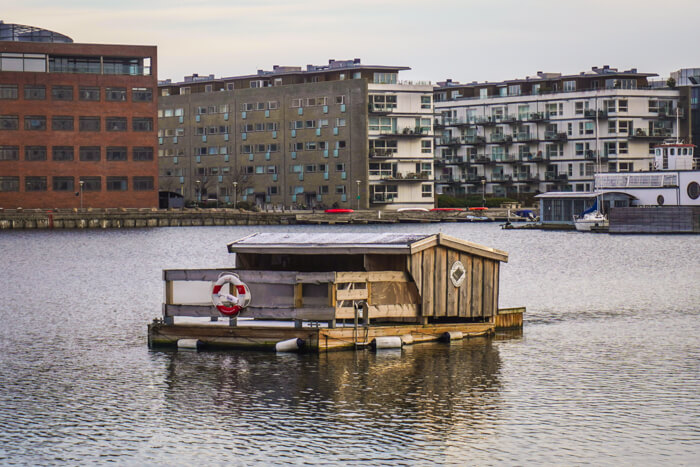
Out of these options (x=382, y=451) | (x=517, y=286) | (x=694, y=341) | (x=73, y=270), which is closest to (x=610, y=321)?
(x=694, y=341)

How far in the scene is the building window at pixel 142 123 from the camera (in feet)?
557

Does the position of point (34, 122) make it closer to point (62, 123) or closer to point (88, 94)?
point (62, 123)

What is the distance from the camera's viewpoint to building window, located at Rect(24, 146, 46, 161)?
16588cm

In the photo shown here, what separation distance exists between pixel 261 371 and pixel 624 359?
11.8m

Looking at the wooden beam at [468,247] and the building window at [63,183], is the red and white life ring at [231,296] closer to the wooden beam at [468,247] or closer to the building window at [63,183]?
the wooden beam at [468,247]

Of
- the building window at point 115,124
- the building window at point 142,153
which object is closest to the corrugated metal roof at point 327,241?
the building window at point 142,153

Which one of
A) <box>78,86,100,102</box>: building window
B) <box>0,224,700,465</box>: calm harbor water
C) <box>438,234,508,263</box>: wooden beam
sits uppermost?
<box>78,86,100,102</box>: building window

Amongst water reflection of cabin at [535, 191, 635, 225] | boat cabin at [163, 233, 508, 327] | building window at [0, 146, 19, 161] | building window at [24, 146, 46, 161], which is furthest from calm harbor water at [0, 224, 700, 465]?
building window at [0, 146, 19, 161]

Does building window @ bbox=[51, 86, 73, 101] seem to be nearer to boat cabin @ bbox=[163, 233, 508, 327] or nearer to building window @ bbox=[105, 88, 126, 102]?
building window @ bbox=[105, 88, 126, 102]

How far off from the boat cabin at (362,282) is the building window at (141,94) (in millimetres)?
133926

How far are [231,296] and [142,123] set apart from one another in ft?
454

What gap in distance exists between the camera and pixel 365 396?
1176 inches

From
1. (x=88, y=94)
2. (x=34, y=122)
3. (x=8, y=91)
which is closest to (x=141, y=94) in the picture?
(x=88, y=94)

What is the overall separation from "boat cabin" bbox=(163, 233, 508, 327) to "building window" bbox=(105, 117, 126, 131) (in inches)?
5250
